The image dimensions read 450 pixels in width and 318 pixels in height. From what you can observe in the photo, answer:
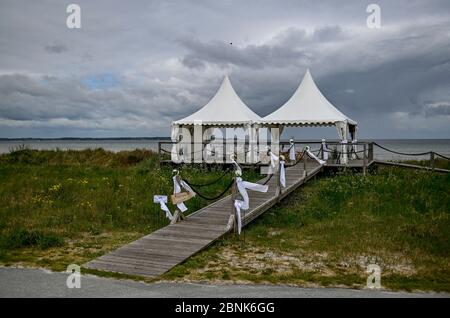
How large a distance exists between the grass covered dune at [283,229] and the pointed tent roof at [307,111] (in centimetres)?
465

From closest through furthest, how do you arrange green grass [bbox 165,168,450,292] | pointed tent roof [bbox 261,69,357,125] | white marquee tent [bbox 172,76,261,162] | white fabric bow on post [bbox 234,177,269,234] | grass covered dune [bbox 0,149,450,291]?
green grass [bbox 165,168,450,292], grass covered dune [bbox 0,149,450,291], white fabric bow on post [bbox 234,177,269,234], pointed tent roof [bbox 261,69,357,125], white marquee tent [bbox 172,76,261,162]

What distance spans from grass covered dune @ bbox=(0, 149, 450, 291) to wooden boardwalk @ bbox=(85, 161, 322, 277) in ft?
0.88

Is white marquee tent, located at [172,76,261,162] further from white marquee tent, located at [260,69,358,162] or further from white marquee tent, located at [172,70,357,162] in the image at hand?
white marquee tent, located at [260,69,358,162]

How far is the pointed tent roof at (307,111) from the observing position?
2128 centimetres

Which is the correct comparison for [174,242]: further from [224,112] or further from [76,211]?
[224,112]

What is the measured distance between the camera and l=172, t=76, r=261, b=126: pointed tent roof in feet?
74.2

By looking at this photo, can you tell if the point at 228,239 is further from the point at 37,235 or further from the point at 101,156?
the point at 101,156

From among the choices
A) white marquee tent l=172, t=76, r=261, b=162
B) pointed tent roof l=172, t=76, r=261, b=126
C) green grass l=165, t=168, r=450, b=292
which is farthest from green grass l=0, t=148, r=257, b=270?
pointed tent roof l=172, t=76, r=261, b=126

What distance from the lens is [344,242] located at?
9.24 m

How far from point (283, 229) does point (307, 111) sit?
1245 cm

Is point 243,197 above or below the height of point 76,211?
above

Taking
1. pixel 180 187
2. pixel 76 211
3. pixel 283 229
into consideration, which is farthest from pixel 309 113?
pixel 76 211

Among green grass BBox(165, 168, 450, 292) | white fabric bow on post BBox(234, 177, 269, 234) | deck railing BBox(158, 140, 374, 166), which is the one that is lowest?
green grass BBox(165, 168, 450, 292)
